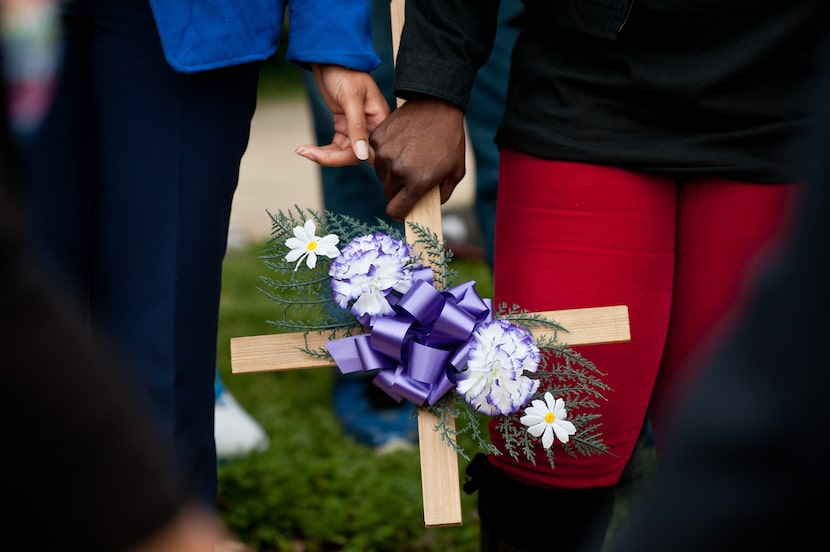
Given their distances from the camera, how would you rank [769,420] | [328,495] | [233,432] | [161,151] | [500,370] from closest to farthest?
[769,420] → [500,370] → [161,151] → [328,495] → [233,432]

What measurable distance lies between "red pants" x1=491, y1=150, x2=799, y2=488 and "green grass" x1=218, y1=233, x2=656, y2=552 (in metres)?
0.38

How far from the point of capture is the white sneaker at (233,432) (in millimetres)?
2846

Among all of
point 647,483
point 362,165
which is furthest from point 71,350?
point 362,165

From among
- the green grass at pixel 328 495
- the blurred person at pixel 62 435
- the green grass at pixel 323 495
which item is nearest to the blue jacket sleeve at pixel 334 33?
the green grass at pixel 328 495

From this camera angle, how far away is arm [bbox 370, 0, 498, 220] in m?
1.63

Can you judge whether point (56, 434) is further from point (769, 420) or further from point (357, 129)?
point (357, 129)

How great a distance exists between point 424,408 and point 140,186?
60cm

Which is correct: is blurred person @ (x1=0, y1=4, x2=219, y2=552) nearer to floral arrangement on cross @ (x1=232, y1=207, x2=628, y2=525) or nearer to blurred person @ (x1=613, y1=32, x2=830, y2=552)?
blurred person @ (x1=613, y1=32, x2=830, y2=552)

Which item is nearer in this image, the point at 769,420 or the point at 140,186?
the point at 769,420

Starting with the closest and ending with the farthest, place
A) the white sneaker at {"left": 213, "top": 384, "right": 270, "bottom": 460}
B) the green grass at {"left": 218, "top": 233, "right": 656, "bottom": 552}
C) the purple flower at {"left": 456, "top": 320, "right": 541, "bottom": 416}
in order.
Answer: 1. the purple flower at {"left": 456, "top": 320, "right": 541, "bottom": 416}
2. the green grass at {"left": 218, "top": 233, "right": 656, "bottom": 552}
3. the white sneaker at {"left": 213, "top": 384, "right": 270, "bottom": 460}

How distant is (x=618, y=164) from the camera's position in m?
1.64

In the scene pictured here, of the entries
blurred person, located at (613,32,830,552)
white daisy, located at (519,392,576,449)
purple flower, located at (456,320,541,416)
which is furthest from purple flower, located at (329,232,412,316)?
blurred person, located at (613,32,830,552)

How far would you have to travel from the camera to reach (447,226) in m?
5.30

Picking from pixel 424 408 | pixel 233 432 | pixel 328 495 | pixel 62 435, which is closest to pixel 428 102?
pixel 424 408
